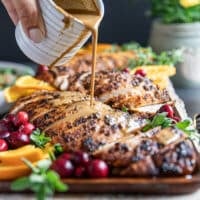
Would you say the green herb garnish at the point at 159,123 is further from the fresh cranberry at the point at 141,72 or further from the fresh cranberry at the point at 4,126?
the fresh cranberry at the point at 141,72

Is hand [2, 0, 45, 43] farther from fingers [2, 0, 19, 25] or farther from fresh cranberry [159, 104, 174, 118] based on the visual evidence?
fresh cranberry [159, 104, 174, 118]

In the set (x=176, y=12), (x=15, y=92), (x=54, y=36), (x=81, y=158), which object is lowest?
(x=15, y=92)

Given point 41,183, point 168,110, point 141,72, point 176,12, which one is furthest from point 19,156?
point 176,12

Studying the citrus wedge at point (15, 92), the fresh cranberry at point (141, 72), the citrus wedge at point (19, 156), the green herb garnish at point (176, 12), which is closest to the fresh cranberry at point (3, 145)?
the citrus wedge at point (19, 156)

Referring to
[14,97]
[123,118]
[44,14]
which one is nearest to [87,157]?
[123,118]

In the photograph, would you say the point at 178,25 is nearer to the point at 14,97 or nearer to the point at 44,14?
the point at 14,97

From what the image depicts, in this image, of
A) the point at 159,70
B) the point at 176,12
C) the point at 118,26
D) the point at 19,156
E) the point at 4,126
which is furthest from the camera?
the point at 118,26

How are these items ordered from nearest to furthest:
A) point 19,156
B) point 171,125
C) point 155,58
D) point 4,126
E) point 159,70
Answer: point 19,156 → point 171,125 → point 4,126 → point 159,70 → point 155,58

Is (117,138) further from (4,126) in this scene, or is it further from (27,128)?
(4,126)
